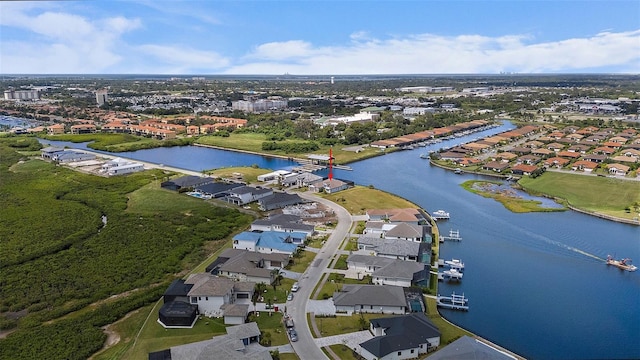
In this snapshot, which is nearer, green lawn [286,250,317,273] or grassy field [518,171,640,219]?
green lawn [286,250,317,273]

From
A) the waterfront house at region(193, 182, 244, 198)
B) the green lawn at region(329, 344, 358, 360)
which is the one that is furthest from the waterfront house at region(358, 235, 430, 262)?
the waterfront house at region(193, 182, 244, 198)

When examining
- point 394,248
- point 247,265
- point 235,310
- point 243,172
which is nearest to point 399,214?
point 394,248

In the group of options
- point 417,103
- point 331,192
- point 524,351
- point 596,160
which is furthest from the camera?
point 417,103

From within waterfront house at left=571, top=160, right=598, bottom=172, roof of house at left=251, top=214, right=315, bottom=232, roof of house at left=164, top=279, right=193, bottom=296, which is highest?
waterfront house at left=571, top=160, right=598, bottom=172

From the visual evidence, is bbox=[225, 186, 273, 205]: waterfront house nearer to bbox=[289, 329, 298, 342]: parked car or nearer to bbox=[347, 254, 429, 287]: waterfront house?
bbox=[347, 254, 429, 287]: waterfront house

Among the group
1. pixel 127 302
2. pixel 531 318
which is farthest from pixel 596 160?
pixel 127 302

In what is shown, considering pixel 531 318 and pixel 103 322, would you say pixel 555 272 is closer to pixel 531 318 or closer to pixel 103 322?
pixel 531 318
